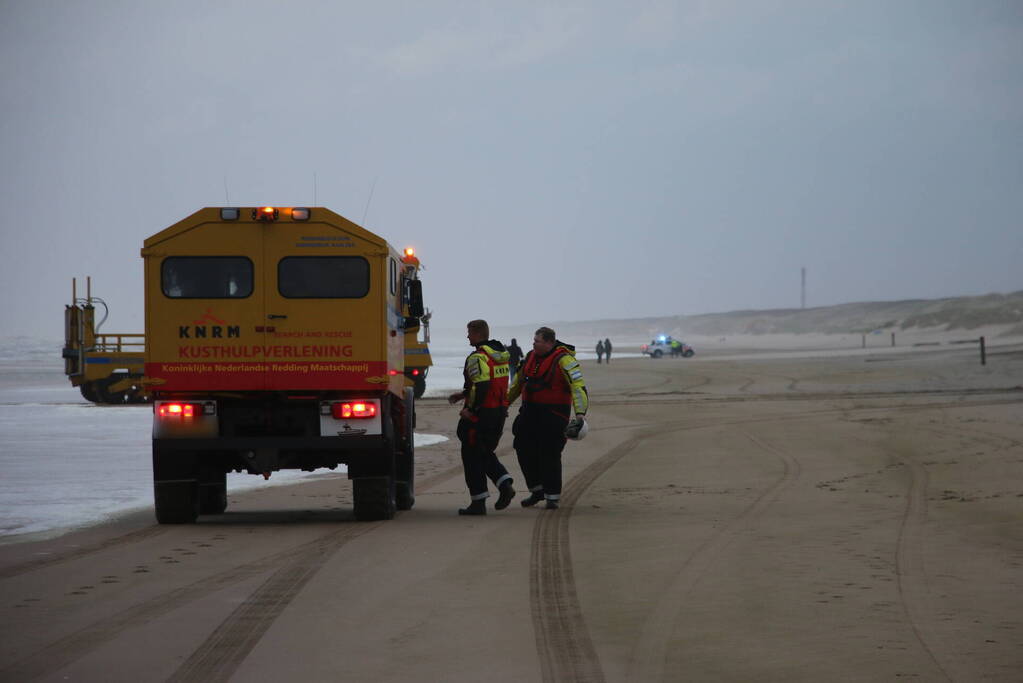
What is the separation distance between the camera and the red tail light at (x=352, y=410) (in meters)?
12.6

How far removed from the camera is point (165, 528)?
12469 millimetres

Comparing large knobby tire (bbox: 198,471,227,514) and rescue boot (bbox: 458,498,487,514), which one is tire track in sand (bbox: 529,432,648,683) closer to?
rescue boot (bbox: 458,498,487,514)

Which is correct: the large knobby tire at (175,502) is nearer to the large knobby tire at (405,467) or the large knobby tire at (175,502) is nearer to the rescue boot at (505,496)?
the large knobby tire at (405,467)

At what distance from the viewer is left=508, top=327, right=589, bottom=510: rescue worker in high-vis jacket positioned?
13.3 meters

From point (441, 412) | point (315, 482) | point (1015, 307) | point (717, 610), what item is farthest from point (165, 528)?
point (1015, 307)

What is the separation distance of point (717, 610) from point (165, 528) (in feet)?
21.1

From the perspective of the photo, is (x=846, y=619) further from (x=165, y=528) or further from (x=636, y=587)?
(x=165, y=528)

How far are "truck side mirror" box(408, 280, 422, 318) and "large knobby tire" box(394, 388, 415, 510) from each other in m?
0.85

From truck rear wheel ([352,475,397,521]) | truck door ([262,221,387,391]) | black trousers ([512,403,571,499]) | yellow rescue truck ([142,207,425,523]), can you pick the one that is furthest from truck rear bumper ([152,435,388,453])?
black trousers ([512,403,571,499])

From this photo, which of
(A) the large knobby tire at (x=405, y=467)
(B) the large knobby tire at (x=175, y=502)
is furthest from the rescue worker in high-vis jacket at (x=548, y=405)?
(B) the large knobby tire at (x=175, y=502)

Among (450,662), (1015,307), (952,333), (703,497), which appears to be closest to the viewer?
(450,662)

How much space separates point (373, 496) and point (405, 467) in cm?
133

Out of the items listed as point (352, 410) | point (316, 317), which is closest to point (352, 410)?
point (352, 410)

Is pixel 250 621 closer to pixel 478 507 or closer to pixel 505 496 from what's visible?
pixel 478 507
